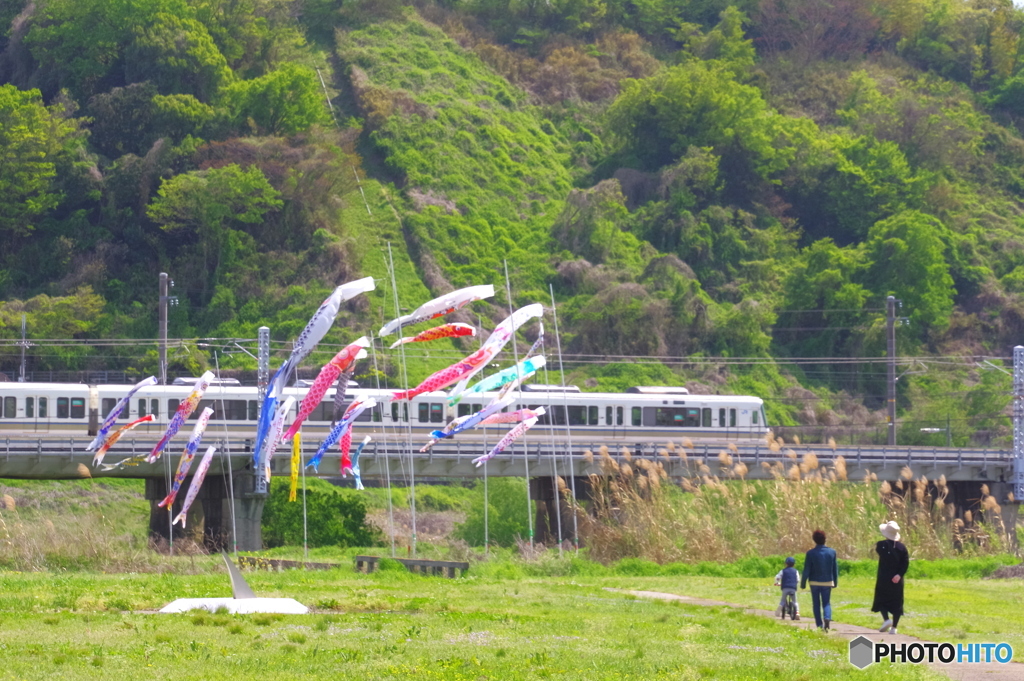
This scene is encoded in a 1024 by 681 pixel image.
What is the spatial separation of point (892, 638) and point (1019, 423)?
30.1 meters

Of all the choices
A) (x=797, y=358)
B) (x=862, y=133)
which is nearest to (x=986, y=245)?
(x=862, y=133)

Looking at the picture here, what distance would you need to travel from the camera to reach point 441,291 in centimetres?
7844

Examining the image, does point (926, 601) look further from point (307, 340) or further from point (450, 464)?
point (450, 464)

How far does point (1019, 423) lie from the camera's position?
44938mm

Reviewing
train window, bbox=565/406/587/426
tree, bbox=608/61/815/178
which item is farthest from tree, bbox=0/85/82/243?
train window, bbox=565/406/587/426

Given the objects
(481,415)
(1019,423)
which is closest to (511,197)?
(1019,423)

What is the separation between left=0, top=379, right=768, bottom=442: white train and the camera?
49.4 meters

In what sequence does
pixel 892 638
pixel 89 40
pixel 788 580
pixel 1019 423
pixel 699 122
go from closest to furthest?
pixel 892 638 < pixel 788 580 < pixel 1019 423 < pixel 89 40 < pixel 699 122

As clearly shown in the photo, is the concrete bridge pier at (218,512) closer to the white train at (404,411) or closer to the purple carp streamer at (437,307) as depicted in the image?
the white train at (404,411)

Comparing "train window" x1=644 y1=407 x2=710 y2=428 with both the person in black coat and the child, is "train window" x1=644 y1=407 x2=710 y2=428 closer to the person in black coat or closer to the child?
the child

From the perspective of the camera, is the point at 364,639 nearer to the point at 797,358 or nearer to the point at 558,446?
the point at 558,446

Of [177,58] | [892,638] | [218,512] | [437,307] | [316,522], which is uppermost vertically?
[177,58]

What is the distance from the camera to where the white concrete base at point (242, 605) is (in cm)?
1811

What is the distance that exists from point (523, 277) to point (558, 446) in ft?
122
